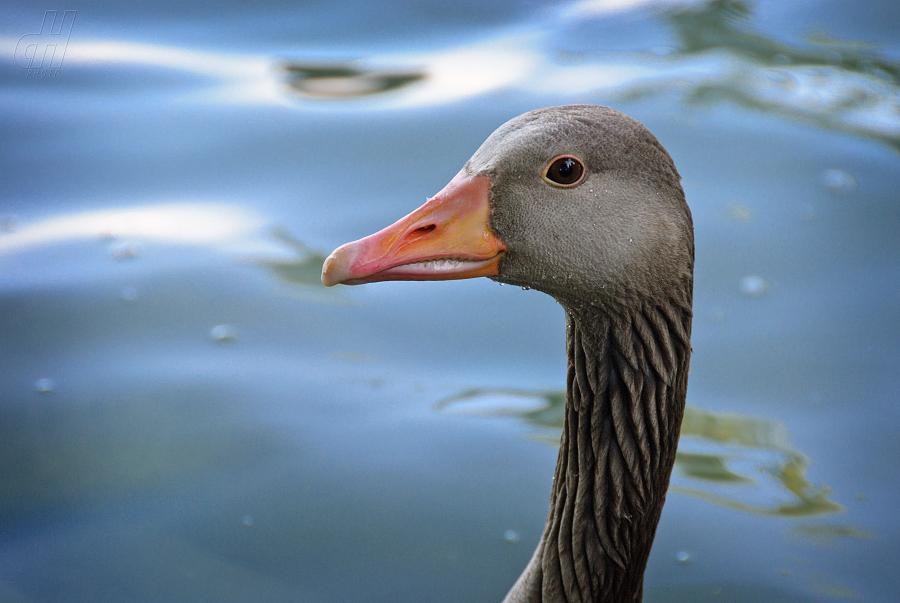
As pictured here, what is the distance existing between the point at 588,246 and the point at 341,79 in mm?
4821

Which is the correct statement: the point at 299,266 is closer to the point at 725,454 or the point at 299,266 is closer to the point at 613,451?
the point at 725,454

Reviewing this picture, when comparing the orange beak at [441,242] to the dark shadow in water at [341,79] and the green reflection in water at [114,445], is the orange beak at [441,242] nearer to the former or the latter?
the green reflection in water at [114,445]

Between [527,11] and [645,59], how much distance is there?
1247 mm

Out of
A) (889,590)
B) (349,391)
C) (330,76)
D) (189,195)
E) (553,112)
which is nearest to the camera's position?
(553,112)

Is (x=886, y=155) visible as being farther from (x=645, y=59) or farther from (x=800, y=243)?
(x=645, y=59)

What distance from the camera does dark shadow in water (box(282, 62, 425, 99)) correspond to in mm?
6531

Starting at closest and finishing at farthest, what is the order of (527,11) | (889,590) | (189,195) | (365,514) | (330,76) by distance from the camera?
1. (889,590)
2. (365,514)
3. (189,195)
4. (330,76)
5. (527,11)

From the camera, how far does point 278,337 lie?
4.62m

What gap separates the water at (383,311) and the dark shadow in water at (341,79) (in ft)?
0.10

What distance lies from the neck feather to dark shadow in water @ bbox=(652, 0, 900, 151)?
Result: 4429mm

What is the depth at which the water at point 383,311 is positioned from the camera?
3.56m

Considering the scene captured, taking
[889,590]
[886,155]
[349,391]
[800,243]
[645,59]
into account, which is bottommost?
[889,590]

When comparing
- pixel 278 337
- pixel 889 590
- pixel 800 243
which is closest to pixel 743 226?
pixel 800 243

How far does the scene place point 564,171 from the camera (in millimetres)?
2305
